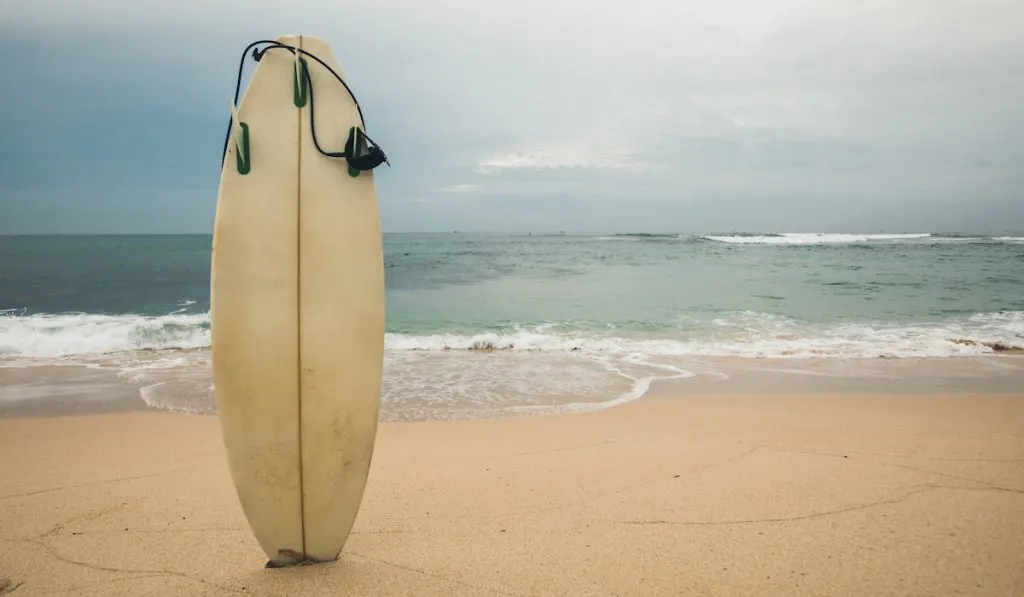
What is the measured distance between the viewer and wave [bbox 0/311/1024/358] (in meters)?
8.51

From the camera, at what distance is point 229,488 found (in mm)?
3084

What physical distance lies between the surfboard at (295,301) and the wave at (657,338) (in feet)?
21.9

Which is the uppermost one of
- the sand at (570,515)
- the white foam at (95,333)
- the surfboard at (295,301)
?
the surfboard at (295,301)

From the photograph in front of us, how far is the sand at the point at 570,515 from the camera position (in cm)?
213

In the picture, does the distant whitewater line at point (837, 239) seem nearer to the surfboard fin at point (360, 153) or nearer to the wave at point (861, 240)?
the wave at point (861, 240)

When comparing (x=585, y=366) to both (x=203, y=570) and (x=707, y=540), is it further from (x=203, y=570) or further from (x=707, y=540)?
(x=203, y=570)

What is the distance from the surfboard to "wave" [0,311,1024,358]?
669 centimetres

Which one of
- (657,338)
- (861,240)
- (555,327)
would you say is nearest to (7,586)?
(657,338)

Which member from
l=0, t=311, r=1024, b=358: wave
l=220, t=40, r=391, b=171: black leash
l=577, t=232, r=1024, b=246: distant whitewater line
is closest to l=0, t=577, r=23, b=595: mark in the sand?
l=220, t=40, r=391, b=171: black leash

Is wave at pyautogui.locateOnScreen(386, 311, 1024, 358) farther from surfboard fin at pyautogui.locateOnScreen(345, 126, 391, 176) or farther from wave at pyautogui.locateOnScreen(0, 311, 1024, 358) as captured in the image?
surfboard fin at pyautogui.locateOnScreen(345, 126, 391, 176)

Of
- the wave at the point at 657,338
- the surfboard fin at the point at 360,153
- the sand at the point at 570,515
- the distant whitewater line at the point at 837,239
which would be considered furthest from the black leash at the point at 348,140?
the distant whitewater line at the point at 837,239

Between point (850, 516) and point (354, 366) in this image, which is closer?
point (354, 366)

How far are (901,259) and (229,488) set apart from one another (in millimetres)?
31966

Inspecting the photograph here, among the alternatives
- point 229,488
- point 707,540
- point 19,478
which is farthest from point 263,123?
point 19,478
